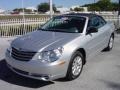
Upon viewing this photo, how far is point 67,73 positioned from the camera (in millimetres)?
5410

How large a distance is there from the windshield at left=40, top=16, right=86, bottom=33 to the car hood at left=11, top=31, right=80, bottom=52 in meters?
0.34

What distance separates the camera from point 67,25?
6.74 m

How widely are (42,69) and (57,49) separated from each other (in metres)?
0.56

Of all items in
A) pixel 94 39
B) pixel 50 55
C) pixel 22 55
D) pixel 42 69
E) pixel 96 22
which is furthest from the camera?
pixel 96 22

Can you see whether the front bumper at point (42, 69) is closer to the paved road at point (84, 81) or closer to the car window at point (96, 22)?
the paved road at point (84, 81)

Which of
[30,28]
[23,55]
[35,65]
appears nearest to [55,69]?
[35,65]

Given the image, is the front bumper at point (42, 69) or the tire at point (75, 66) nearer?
the front bumper at point (42, 69)

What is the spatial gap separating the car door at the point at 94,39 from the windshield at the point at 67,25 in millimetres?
264

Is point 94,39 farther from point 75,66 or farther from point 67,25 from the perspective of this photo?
point 75,66

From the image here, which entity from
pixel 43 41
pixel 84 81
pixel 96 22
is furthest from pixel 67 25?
pixel 84 81

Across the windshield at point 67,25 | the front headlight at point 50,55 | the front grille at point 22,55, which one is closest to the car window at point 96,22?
the windshield at point 67,25

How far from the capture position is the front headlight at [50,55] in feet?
16.7

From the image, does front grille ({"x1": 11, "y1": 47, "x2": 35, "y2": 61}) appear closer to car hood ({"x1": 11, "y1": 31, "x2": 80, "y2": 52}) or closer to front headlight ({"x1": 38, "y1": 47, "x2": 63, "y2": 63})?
car hood ({"x1": 11, "y1": 31, "x2": 80, "y2": 52})

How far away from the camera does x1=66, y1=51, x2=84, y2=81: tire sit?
5.46 meters
